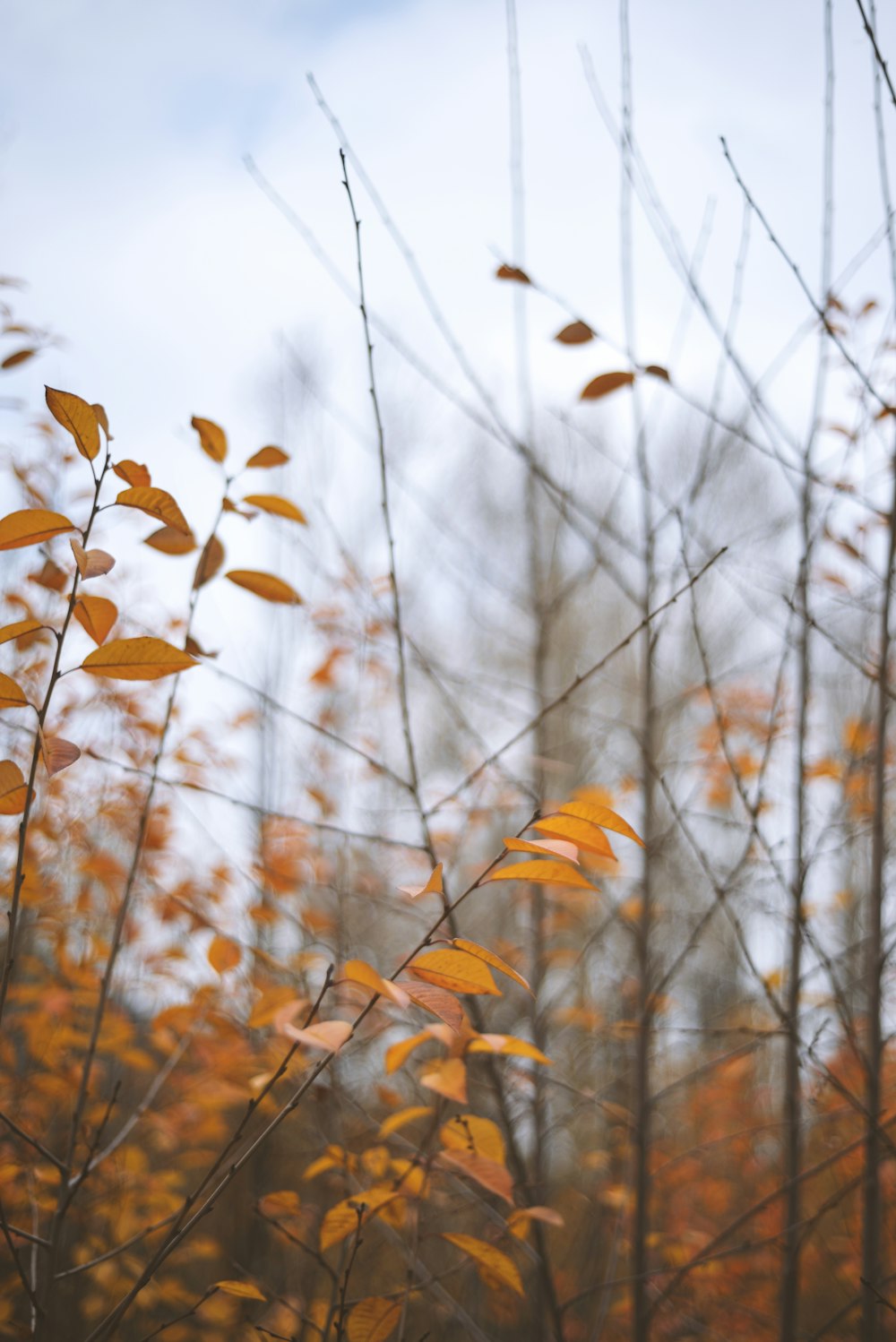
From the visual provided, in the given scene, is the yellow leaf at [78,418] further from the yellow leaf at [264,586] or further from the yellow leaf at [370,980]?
the yellow leaf at [370,980]

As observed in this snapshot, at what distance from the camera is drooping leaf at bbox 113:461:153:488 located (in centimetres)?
97

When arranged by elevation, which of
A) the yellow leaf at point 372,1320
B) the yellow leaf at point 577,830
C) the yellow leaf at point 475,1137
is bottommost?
the yellow leaf at point 372,1320

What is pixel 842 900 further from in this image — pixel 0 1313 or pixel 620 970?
pixel 0 1313

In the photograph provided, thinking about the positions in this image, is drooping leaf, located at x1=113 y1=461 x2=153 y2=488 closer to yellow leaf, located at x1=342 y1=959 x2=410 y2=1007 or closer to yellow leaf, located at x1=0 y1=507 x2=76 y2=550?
yellow leaf, located at x1=0 y1=507 x2=76 y2=550

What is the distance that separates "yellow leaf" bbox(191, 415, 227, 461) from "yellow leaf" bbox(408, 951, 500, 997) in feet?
2.20

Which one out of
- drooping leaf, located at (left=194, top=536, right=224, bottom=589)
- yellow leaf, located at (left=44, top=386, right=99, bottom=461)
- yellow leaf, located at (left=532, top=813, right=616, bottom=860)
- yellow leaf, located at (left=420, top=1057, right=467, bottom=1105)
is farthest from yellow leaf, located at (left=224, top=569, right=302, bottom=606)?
yellow leaf, located at (left=420, top=1057, right=467, bottom=1105)

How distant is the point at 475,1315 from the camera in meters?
3.01

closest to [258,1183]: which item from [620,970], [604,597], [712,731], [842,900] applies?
[620,970]

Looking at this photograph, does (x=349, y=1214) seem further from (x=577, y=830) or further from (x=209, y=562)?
(x=209, y=562)

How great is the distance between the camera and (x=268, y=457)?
1.15 metres

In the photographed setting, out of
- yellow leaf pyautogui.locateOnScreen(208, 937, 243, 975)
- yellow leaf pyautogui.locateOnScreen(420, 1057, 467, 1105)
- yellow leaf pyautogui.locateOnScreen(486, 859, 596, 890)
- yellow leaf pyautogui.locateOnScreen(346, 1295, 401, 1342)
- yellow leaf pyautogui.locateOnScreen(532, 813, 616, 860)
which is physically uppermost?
yellow leaf pyautogui.locateOnScreen(532, 813, 616, 860)

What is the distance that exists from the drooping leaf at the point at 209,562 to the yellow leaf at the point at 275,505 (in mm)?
82

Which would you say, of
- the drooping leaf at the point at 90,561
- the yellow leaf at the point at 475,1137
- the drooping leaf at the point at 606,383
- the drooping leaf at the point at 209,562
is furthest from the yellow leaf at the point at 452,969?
the drooping leaf at the point at 606,383

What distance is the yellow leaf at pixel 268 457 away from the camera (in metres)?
1.14
